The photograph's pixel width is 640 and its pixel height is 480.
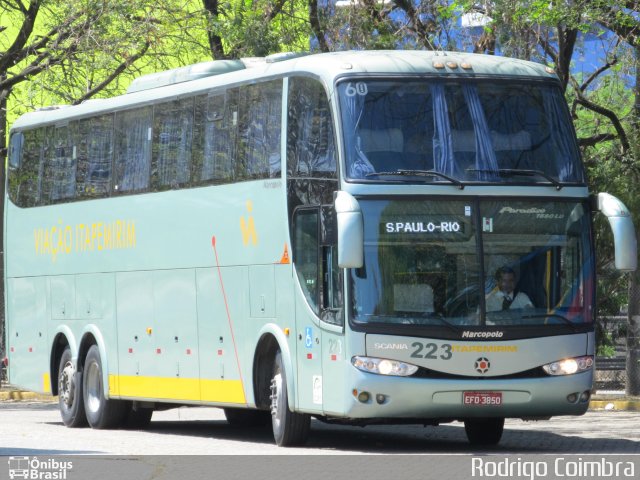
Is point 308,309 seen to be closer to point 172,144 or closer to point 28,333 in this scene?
point 172,144

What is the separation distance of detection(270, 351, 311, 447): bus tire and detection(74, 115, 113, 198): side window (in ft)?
17.1

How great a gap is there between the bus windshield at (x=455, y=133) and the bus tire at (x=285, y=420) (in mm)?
2627

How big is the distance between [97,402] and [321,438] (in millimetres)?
4230

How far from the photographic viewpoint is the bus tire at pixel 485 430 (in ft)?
56.6

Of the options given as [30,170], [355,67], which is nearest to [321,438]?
[355,67]

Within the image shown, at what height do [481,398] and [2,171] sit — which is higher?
[2,171]

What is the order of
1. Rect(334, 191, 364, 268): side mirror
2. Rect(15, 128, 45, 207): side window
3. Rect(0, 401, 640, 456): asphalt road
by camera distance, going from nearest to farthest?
Rect(334, 191, 364, 268): side mirror < Rect(0, 401, 640, 456): asphalt road < Rect(15, 128, 45, 207): side window

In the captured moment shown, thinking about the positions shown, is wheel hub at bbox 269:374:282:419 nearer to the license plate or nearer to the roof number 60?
the license plate

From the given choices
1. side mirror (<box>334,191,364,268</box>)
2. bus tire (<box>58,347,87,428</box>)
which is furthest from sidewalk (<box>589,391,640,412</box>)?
side mirror (<box>334,191,364,268</box>)

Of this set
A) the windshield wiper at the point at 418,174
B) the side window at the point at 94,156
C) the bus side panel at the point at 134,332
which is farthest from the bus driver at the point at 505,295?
the side window at the point at 94,156

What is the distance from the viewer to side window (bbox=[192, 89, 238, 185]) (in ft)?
59.3

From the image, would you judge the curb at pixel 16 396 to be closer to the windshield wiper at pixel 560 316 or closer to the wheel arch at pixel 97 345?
the wheel arch at pixel 97 345

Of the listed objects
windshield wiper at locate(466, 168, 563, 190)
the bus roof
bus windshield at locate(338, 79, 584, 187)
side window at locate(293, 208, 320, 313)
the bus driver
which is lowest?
the bus driver

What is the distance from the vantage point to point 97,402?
21.7 m
